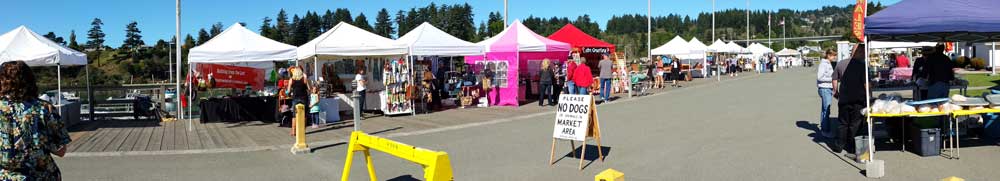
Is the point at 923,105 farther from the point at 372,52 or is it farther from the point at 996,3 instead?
the point at 372,52

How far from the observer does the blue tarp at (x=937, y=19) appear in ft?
25.2

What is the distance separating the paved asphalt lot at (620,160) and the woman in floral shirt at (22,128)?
3.55m

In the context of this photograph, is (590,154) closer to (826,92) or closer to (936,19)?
(826,92)

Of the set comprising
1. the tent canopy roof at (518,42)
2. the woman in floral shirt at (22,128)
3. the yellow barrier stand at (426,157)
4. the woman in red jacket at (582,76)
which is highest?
the tent canopy roof at (518,42)

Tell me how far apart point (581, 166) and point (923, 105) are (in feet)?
13.7

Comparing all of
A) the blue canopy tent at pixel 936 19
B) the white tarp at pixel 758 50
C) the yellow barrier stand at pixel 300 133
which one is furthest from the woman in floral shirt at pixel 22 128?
the white tarp at pixel 758 50

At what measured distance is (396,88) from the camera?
16.2 meters

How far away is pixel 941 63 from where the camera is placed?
10695 millimetres

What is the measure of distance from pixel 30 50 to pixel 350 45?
6106mm

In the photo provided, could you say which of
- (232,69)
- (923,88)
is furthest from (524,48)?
(923,88)

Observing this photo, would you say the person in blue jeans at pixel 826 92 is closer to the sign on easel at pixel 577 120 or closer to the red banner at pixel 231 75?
the sign on easel at pixel 577 120

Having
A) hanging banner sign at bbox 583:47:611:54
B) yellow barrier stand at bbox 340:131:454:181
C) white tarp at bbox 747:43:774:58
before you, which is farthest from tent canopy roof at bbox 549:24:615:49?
white tarp at bbox 747:43:774:58

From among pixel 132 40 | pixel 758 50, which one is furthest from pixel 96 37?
pixel 758 50

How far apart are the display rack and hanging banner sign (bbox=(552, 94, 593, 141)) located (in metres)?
8.38
